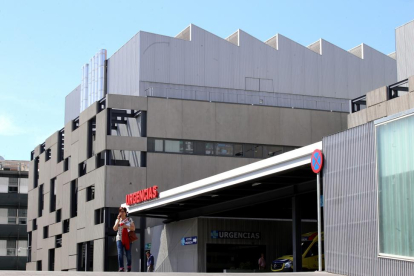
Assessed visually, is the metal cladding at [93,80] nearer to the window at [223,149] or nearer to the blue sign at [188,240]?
the window at [223,149]

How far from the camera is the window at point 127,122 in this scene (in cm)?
5102

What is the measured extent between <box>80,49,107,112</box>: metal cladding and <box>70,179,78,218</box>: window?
7.74 m

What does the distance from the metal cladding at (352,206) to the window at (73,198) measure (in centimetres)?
3763

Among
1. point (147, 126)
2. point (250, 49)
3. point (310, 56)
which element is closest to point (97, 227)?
point (147, 126)

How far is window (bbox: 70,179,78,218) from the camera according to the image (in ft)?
188

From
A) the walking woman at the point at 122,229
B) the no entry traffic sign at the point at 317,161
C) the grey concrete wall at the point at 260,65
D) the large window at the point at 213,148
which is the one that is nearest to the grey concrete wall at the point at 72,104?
the grey concrete wall at the point at 260,65

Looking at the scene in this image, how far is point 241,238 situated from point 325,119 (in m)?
17.8

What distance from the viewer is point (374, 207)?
20.3 m

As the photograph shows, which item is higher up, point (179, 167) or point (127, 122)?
point (127, 122)

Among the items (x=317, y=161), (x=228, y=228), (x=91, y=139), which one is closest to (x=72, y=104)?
(x=91, y=139)

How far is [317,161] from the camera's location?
75.8ft

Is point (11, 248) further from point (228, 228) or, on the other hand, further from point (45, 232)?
point (228, 228)

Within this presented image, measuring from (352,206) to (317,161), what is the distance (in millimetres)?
2257

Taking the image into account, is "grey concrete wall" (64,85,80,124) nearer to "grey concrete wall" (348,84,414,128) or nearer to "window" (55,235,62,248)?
"window" (55,235,62,248)
